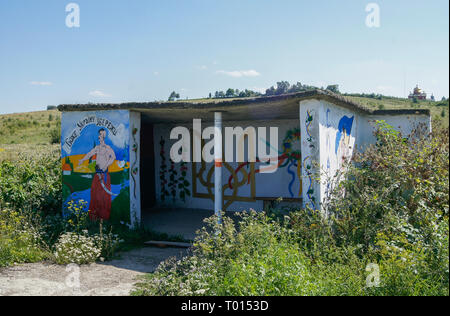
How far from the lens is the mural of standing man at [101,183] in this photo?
348 inches

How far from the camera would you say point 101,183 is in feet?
29.3

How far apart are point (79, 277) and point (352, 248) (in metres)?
4.05

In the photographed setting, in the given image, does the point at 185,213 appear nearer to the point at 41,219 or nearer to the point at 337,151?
the point at 41,219

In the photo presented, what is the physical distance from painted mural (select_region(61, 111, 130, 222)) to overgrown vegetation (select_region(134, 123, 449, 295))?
301 cm

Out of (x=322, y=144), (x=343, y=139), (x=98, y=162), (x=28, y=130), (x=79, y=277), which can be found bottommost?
(x=79, y=277)

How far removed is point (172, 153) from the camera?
12.0 metres

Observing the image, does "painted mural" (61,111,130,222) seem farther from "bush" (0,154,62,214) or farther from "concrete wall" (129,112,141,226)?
"bush" (0,154,62,214)

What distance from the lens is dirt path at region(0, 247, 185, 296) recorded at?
5.38 m

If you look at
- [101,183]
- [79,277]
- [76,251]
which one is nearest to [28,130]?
[101,183]

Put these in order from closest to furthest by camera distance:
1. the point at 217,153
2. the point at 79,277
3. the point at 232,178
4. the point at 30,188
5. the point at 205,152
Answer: the point at 79,277 < the point at 217,153 < the point at 30,188 < the point at 232,178 < the point at 205,152

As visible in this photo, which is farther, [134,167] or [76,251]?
[134,167]

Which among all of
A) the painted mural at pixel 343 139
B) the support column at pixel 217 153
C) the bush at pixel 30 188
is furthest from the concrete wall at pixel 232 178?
the bush at pixel 30 188

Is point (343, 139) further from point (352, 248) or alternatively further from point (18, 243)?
point (18, 243)
